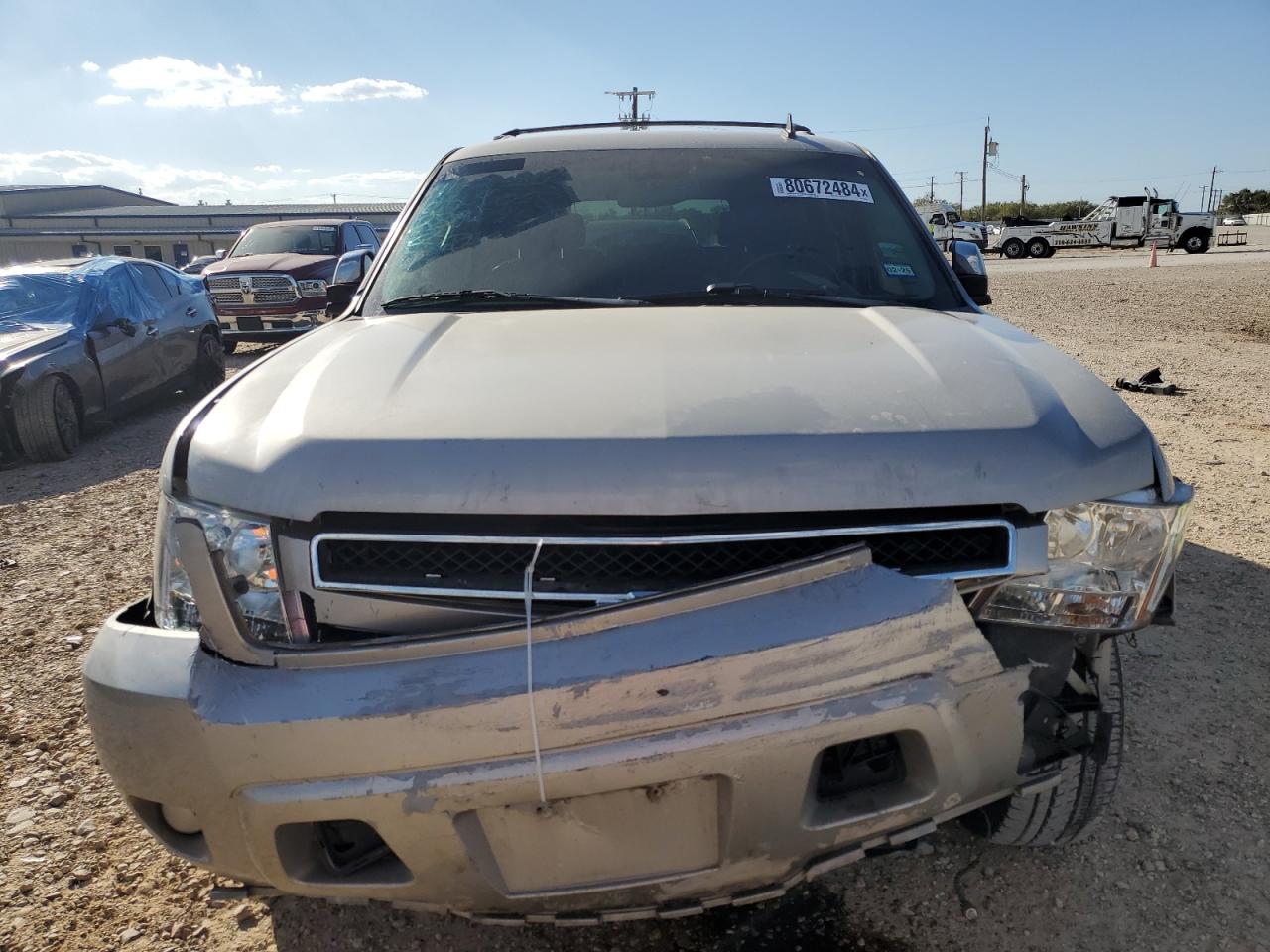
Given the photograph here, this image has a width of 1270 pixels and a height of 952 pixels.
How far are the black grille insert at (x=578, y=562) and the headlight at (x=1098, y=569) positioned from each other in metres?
0.11

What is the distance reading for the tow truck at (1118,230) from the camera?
3541 centimetres

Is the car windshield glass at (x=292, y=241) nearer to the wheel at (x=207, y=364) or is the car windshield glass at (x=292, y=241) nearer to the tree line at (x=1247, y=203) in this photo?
the wheel at (x=207, y=364)

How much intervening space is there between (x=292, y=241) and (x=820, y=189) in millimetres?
11635

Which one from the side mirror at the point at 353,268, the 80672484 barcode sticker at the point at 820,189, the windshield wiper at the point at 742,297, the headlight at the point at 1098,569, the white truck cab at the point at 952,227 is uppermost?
the white truck cab at the point at 952,227

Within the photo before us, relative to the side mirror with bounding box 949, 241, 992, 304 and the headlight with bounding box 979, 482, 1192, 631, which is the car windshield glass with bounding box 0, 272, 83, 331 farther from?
the headlight with bounding box 979, 482, 1192, 631

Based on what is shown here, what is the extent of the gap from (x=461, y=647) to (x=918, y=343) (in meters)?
1.34

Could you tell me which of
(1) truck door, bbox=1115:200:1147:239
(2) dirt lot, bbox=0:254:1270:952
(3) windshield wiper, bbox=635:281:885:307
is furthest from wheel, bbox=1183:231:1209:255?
(3) windshield wiper, bbox=635:281:885:307

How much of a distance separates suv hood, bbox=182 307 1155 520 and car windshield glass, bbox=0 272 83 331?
22.5 ft

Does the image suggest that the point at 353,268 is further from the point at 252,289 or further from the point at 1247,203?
the point at 1247,203

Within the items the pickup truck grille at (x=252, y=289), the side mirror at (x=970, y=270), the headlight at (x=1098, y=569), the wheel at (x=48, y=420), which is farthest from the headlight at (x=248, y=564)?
the pickup truck grille at (x=252, y=289)

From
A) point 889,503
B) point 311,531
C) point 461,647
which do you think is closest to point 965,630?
point 889,503

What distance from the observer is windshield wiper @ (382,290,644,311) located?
2621mm

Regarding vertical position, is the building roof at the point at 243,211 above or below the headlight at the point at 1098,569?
above

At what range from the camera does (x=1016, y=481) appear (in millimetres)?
1654
